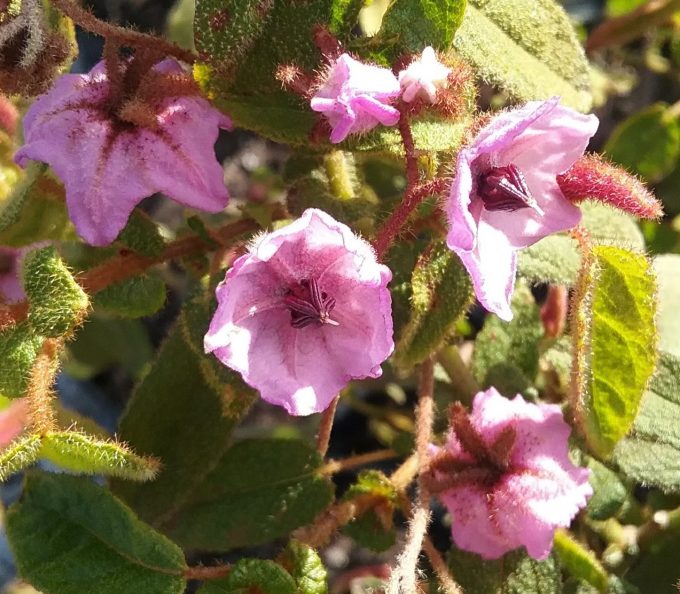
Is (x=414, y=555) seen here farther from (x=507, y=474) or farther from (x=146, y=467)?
(x=146, y=467)

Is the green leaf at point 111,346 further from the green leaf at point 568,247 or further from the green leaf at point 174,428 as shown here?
the green leaf at point 568,247

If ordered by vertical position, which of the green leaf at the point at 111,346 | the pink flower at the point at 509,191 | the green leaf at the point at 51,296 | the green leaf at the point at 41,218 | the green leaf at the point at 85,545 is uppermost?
the pink flower at the point at 509,191

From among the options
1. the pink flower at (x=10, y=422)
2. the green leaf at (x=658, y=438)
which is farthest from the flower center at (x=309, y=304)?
the pink flower at (x=10, y=422)

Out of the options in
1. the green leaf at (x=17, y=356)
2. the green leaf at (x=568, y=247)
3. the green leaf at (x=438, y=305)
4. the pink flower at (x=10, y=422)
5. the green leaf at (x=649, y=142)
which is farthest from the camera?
the green leaf at (x=649, y=142)

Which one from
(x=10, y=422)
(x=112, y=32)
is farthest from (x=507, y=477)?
(x=10, y=422)

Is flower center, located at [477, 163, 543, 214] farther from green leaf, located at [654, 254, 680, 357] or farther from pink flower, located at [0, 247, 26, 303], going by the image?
pink flower, located at [0, 247, 26, 303]

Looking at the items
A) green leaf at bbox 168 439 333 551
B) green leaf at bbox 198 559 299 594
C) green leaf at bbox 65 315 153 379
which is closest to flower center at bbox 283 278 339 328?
green leaf at bbox 198 559 299 594
